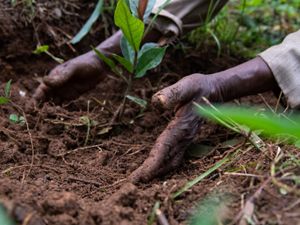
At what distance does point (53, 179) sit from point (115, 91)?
807 mm

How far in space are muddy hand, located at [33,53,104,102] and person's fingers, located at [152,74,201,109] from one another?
1.97 ft

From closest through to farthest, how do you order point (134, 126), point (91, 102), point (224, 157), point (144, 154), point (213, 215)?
point (213, 215) < point (224, 157) < point (144, 154) < point (134, 126) < point (91, 102)

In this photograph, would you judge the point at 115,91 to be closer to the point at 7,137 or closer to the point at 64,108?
the point at 64,108

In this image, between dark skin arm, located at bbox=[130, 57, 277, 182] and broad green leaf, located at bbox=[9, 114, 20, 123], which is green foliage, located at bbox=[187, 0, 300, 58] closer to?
dark skin arm, located at bbox=[130, 57, 277, 182]

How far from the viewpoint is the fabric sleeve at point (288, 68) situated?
5.37 feet

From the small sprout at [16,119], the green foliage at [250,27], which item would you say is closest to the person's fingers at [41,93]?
the small sprout at [16,119]

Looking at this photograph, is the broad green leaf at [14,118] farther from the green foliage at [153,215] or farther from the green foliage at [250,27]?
the green foliage at [250,27]

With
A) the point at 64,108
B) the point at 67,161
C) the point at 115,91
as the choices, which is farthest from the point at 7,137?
the point at 115,91

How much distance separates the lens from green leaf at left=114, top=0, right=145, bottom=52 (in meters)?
1.48

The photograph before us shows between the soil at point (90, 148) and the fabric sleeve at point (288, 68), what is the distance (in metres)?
0.26

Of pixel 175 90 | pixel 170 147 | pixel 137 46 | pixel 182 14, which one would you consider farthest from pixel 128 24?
pixel 182 14

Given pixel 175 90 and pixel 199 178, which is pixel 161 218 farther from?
pixel 175 90

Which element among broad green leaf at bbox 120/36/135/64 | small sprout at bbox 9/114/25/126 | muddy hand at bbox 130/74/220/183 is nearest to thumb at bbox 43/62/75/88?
small sprout at bbox 9/114/25/126

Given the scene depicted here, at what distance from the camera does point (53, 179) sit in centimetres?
149
